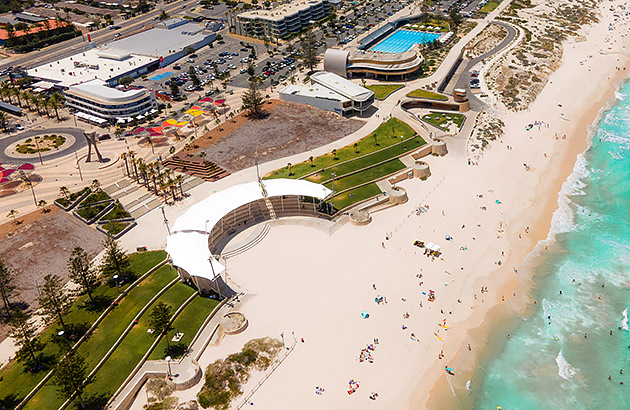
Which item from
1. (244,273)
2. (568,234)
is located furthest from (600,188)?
(244,273)

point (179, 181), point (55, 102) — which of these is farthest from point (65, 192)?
point (55, 102)

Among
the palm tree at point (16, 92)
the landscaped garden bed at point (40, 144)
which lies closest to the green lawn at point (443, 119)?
the landscaped garden bed at point (40, 144)

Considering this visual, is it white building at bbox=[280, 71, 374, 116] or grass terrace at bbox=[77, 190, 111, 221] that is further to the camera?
white building at bbox=[280, 71, 374, 116]

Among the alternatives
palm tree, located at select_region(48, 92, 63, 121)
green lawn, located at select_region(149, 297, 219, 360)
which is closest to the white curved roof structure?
green lawn, located at select_region(149, 297, 219, 360)

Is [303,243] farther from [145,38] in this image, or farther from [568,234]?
[145,38]

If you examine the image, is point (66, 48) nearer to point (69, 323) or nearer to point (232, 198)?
point (232, 198)

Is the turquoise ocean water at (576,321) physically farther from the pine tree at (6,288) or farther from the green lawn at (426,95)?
the pine tree at (6,288)

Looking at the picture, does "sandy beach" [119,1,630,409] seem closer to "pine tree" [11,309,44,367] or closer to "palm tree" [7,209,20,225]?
"pine tree" [11,309,44,367]
